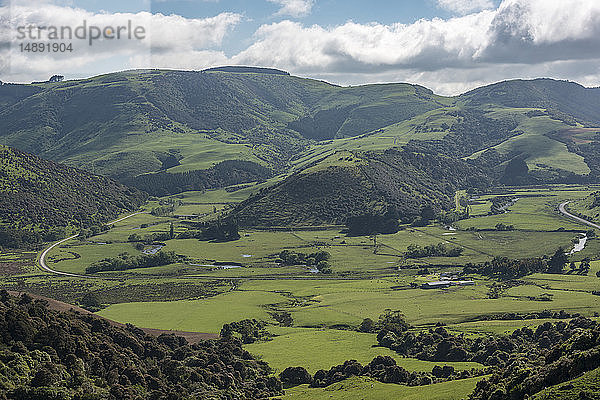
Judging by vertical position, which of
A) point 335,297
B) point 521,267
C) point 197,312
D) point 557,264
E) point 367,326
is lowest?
point 197,312

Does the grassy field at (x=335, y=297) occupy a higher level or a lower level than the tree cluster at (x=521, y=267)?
lower

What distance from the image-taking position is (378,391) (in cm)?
7525

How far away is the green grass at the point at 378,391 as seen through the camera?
66.2 meters

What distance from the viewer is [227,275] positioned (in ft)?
563

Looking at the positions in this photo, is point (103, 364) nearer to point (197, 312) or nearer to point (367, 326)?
point (367, 326)

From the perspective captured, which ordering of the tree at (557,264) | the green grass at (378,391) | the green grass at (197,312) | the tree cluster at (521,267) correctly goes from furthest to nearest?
the tree at (557,264) < the tree cluster at (521,267) < the green grass at (197,312) < the green grass at (378,391)

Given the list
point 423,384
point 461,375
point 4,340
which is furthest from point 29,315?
point 461,375

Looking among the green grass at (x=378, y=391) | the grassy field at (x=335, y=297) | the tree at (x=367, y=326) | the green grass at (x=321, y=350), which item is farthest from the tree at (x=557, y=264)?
the green grass at (x=378, y=391)

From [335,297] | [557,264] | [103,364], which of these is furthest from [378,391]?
[557,264]

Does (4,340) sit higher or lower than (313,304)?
higher

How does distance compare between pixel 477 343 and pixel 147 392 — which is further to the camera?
pixel 477 343

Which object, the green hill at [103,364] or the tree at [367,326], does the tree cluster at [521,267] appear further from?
the green hill at [103,364]

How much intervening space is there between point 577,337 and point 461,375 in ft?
91.6

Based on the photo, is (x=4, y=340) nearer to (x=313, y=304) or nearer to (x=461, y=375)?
(x=461, y=375)
